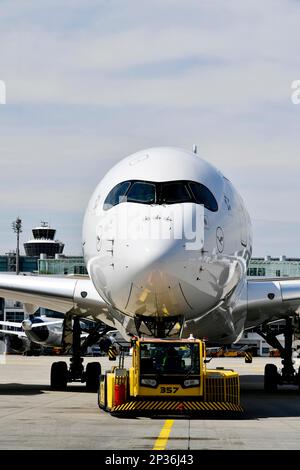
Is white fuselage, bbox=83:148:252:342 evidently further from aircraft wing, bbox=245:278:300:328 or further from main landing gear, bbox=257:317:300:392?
main landing gear, bbox=257:317:300:392

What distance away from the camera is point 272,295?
26.5 metres

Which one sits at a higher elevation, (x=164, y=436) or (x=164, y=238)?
(x=164, y=238)

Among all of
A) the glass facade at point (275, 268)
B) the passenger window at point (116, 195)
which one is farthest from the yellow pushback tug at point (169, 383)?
the glass facade at point (275, 268)

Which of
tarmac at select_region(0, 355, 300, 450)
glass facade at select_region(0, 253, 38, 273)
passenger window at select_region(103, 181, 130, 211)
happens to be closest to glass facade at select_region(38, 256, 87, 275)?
glass facade at select_region(0, 253, 38, 273)

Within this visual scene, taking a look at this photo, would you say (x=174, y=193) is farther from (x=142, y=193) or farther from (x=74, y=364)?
(x=74, y=364)

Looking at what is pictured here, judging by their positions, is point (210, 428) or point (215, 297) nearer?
point (210, 428)

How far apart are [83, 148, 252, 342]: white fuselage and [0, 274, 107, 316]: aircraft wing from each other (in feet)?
9.17

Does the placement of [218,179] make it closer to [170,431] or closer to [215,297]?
[215,297]

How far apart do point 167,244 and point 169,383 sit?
2792 mm

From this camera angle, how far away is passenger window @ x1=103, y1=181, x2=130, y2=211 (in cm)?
2122

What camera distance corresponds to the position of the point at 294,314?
28.3 m

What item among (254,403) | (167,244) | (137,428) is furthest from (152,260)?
(254,403)
